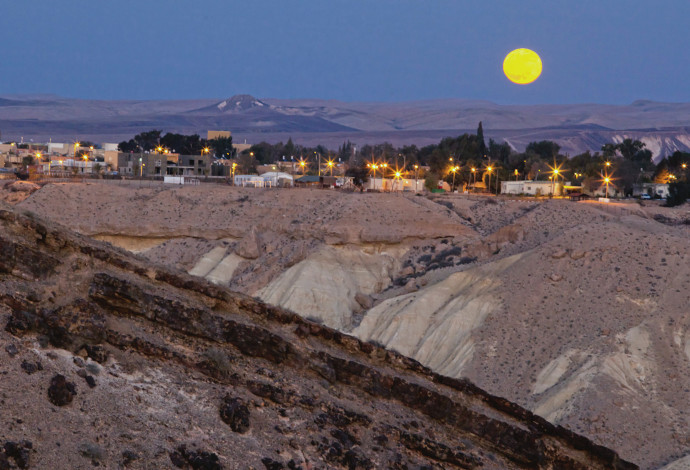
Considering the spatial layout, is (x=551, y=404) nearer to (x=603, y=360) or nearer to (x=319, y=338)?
(x=603, y=360)

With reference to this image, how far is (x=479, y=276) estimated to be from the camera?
4034cm

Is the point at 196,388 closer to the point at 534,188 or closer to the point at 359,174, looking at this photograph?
the point at 534,188

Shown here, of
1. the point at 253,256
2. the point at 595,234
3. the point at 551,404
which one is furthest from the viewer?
the point at 253,256

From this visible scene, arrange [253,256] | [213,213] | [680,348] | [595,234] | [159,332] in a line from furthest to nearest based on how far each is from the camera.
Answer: [213,213]
[253,256]
[595,234]
[680,348]
[159,332]

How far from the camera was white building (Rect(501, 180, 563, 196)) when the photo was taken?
247ft

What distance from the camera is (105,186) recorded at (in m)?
62.5

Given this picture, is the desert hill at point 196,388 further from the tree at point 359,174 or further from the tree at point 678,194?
the tree at point 359,174

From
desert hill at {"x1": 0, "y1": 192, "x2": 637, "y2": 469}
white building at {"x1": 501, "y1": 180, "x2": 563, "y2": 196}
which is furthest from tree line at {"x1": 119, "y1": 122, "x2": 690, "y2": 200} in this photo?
desert hill at {"x1": 0, "y1": 192, "x2": 637, "y2": 469}

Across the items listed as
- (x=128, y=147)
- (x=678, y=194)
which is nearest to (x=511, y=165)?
(x=678, y=194)

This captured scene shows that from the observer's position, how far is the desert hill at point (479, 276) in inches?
1150

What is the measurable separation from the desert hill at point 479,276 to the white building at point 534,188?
1429cm

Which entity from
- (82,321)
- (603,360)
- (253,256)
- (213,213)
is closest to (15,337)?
(82,321)

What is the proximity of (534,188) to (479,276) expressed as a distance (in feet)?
128

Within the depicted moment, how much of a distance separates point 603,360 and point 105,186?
40.9 metres
